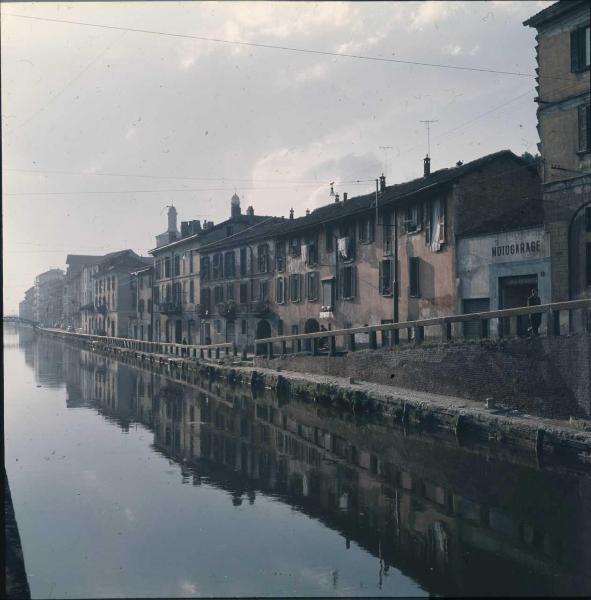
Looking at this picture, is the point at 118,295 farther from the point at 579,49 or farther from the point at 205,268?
the point at 579,49

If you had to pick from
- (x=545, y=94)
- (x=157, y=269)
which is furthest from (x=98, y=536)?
(x=157, y=269)

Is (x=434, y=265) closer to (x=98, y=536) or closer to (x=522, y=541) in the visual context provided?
(x=522, y=541)

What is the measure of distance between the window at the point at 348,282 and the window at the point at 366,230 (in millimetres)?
1723

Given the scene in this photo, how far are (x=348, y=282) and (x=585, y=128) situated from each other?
15271 millimetres

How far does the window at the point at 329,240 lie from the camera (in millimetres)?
34219

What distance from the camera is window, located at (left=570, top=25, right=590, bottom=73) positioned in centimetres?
1930

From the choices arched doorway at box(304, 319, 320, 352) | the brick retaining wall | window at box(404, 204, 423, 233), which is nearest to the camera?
the brick retaining wall

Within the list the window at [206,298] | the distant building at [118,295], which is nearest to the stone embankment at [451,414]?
the window at [206,298]

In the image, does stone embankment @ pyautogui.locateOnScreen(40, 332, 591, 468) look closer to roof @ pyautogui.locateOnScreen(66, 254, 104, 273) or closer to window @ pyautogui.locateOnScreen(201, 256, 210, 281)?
window @ pyautogui.locateOnScreen(201, 256, 210, 281)

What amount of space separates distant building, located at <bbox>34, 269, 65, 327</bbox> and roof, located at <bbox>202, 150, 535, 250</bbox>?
87.4 metres

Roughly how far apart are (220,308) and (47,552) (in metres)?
35.5

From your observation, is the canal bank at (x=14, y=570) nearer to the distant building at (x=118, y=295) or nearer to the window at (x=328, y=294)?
the window at (x=328, y=294)

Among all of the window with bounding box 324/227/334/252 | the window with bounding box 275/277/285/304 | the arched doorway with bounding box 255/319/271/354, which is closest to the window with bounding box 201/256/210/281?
the arched doorway with bounding box 255/319/271/354

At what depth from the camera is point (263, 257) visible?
4194 centimetres
